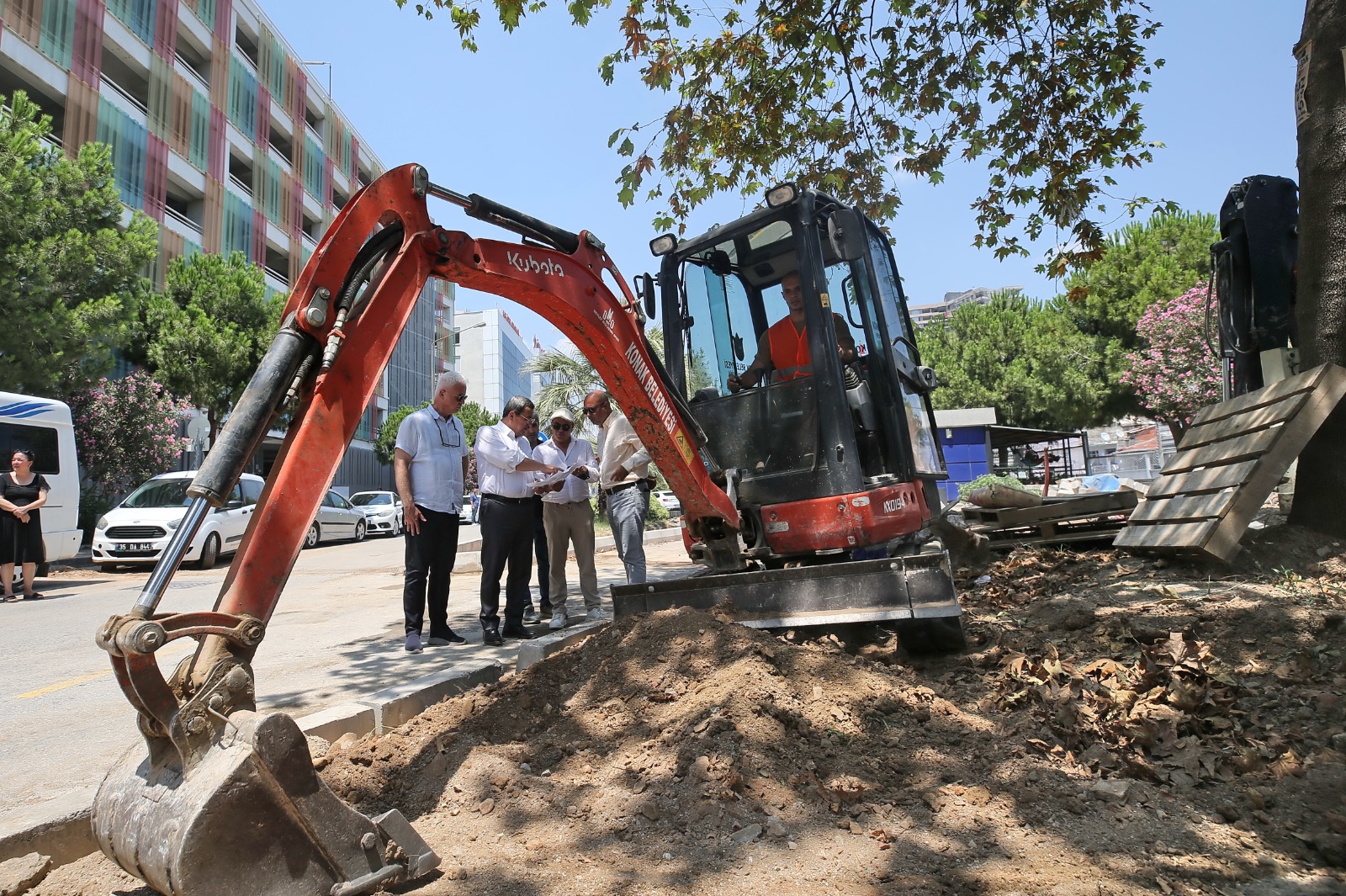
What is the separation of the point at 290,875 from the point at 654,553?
38.7ft

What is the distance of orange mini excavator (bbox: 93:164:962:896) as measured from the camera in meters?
2.19

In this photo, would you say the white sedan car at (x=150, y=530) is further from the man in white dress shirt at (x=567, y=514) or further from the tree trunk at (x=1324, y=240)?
the tree trunk at (x=1324, y=240)

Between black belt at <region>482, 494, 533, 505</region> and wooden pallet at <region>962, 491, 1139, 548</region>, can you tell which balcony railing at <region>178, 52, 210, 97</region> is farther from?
wooden pallet at <region>962, 491, 1139, 548</region>

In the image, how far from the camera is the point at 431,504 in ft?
19.1

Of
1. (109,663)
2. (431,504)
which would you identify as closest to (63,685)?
(109,663)

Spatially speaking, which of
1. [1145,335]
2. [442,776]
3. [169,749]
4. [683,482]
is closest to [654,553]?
[683,482]

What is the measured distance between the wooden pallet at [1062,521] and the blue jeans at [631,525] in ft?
11.4

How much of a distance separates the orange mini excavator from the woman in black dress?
845 centimetres

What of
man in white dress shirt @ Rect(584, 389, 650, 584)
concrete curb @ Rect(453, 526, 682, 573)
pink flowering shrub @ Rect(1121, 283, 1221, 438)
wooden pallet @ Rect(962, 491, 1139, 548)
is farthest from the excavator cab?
pink flowering shrub @ Rect(1121, 283, 1221, 438)

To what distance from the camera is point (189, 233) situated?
27406 mm

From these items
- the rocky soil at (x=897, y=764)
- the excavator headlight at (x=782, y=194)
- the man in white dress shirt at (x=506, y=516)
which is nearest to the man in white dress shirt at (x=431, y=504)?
the man in white dress shirt at (x=506, y=516)

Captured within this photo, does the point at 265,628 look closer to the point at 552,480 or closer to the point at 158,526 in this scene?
the point at 552,480

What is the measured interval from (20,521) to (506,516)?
7361 mm

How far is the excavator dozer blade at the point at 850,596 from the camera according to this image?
4176 millimetres
